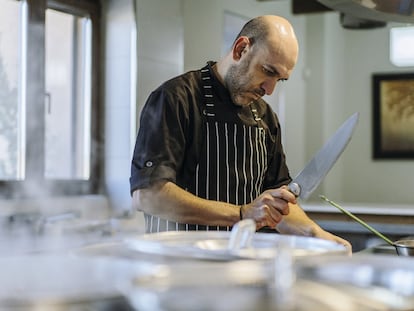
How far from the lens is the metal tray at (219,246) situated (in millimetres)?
907

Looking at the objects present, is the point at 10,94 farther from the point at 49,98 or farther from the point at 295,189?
the point at 295,189

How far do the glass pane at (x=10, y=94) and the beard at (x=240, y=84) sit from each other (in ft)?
5.30

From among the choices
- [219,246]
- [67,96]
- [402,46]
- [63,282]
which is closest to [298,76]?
[402,46]

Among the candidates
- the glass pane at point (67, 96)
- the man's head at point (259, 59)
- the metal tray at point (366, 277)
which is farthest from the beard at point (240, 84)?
the glass pane at point (67, 96)

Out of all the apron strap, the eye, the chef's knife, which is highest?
the eye

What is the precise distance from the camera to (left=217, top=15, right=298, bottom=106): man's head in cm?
185

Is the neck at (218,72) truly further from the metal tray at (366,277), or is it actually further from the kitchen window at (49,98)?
the kitchen window at (49,98)

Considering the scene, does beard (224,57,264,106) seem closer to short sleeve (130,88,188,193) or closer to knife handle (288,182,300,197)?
short sleeve (130,88,188,193)

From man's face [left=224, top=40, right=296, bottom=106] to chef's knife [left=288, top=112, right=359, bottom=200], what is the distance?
15.1 inches

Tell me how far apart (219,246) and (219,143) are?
0.79 metres

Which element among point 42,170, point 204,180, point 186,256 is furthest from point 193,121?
point 42,170

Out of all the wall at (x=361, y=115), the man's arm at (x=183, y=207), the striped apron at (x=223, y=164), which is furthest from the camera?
the wall at (x=361, y=115)

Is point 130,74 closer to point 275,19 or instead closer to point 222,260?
point 275,19

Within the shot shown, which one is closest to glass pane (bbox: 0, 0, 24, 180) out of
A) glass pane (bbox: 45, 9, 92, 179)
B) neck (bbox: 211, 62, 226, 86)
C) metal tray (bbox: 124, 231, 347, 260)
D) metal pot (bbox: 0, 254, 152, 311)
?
glass pane (bbox: 45, 9, 92, 179)
